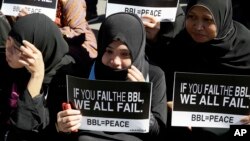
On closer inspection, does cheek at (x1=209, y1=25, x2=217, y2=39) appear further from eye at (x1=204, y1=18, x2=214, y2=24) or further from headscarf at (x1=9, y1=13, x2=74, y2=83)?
headscarf at (x1=9, y1=13, x2=74, y2=83)

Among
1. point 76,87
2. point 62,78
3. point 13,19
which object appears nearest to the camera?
point 76,87

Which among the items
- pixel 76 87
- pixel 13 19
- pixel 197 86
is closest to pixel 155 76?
pixel 197 86

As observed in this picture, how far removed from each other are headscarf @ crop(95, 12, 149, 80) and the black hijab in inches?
20.5

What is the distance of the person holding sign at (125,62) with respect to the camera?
2848 millimetres

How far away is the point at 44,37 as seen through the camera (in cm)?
310

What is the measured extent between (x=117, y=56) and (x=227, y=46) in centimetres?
89

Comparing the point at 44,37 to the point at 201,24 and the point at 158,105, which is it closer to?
the point at 158,105

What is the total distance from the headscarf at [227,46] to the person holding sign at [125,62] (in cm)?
55

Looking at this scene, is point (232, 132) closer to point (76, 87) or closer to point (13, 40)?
point (76, 87)

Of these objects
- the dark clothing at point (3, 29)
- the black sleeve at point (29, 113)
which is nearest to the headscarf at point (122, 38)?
the black sleeve at point (29, 113)

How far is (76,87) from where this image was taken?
2.76 metres

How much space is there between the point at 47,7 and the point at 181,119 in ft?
4.48

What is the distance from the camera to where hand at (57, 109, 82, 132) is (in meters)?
2.67

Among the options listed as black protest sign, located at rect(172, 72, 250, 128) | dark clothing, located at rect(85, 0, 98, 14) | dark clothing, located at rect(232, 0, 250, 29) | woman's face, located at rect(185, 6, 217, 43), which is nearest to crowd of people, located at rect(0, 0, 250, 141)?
woman's face, located at rect(185, 6, 217, 43)
